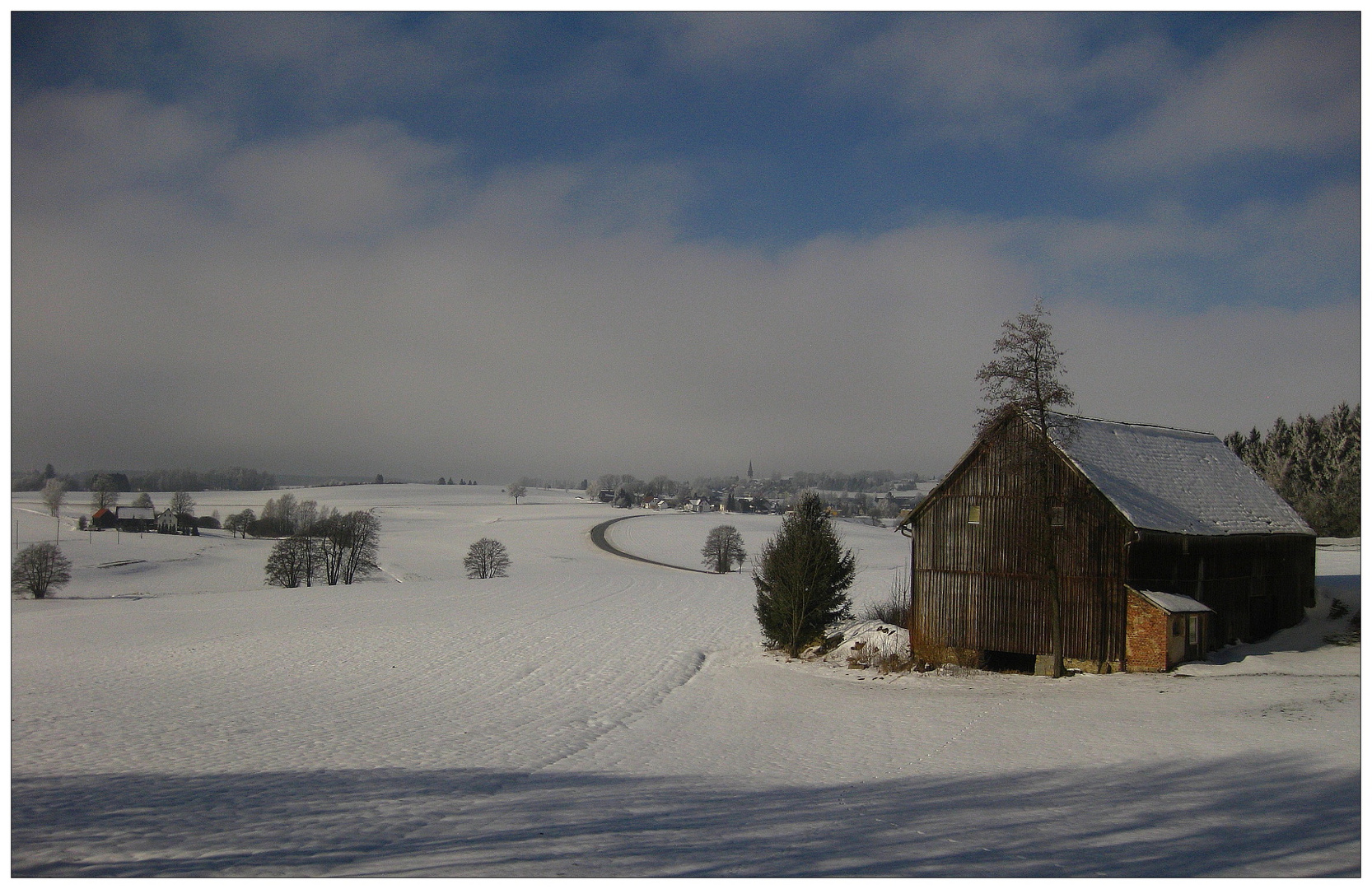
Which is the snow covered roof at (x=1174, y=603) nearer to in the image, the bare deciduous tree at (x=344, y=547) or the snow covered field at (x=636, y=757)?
the snow covered field at (x=636, y=757)

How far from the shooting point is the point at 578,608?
3991 centimetres

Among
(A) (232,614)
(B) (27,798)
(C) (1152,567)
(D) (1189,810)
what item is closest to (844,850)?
(D) (1189,810)

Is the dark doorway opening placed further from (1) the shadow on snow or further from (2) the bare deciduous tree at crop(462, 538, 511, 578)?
(2) the bare deciduous tree at crop(462, 538, 511, 578)

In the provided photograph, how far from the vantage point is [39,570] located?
50344 mm

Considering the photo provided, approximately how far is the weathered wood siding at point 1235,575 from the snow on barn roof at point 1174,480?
488 millimetres

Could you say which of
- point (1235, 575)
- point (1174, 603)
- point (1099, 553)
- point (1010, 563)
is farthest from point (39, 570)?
point (1235, 575)

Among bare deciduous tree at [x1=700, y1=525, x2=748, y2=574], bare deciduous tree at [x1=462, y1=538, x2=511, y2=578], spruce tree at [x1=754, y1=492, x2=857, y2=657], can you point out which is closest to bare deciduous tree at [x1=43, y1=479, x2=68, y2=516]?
bare deciduous tree at [x1=462, y1=538, x2=511, y2=578]

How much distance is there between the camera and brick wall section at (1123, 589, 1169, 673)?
69.8 feet

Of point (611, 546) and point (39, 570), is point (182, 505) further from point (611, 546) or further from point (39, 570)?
point (611, 546)

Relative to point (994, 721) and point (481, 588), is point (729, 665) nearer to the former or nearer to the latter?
point (994, 721)

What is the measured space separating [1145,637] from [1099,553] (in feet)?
8.11

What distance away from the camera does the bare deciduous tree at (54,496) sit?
62375 mm

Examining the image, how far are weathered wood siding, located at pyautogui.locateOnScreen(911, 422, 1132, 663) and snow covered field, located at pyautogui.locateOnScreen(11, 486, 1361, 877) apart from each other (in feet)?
5.13

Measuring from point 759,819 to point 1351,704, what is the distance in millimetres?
14401
